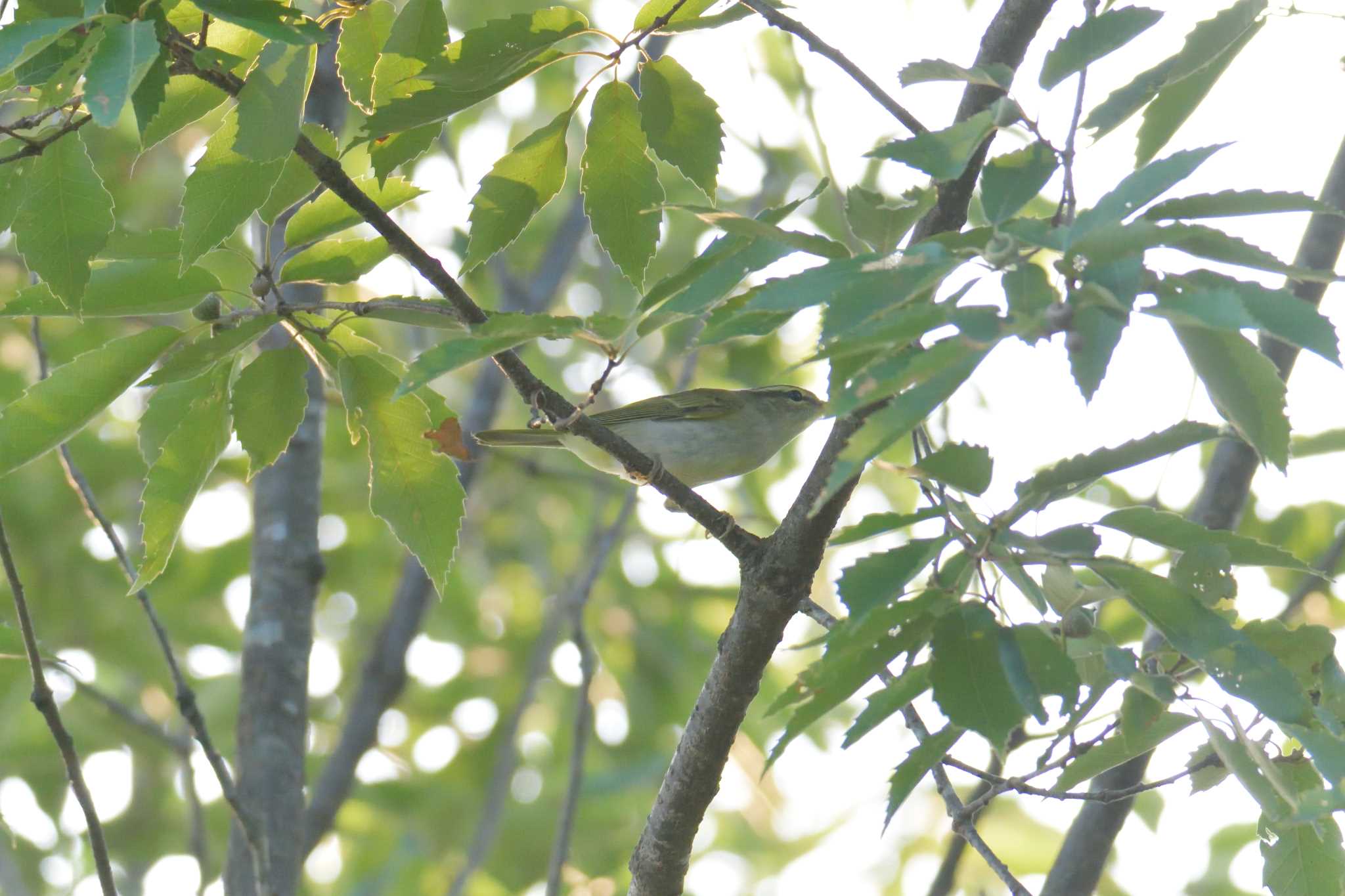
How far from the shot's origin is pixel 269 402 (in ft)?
7.96

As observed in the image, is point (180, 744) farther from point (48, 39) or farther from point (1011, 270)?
point (1011, 270)

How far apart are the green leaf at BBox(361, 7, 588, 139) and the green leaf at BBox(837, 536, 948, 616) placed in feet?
3.48

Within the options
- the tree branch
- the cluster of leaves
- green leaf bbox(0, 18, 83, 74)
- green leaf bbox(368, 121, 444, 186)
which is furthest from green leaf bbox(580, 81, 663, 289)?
the tree branch

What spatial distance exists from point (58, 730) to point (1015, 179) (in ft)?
7.52

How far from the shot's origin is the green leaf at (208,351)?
2.17 metres

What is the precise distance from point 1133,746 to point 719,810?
558cm

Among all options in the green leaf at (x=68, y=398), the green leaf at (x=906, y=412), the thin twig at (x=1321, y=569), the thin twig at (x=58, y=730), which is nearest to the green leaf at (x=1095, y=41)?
the green leaf at (x=906, y=412)

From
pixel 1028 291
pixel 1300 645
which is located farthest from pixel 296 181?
pixel 1300 645

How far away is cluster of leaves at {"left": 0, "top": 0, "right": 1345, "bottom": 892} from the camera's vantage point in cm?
153

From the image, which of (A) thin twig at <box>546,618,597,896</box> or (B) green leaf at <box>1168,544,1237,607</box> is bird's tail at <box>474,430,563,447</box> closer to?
(A) thin twig at <box>546,618,597,896</box>

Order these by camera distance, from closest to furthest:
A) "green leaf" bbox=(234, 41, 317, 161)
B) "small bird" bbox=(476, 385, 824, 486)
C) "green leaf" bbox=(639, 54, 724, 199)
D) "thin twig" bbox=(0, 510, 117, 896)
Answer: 1. "green leaf" bbox=(234, 41, 317, 161)
2. "green leaf" bbox=(639, 54, 724, 199)
3. "thin twig" bbox=(0, 510, 117, 896)
4. "small bird" bbox=(476, 385, 824, 486)

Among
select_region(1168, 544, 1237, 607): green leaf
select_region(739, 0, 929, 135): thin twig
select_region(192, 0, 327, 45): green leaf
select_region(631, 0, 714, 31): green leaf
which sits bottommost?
select_region(1168, 544, 1237, 607): green leaf

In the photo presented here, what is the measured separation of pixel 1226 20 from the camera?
7.07 ft

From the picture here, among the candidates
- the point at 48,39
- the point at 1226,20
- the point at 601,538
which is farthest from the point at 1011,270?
the point at 601,538
